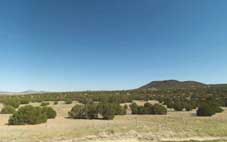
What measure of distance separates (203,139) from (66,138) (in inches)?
321

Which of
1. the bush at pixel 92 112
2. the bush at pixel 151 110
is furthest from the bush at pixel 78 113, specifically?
the bush at pixel 151 110

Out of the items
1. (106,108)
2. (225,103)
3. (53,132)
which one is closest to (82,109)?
(106,108)

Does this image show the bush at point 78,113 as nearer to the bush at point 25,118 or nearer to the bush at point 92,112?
the bush at point 92,112

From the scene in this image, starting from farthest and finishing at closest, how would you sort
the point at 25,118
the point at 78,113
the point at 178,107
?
1. the point at 178,107
2. the point at 78,113
3. the point at 25,118

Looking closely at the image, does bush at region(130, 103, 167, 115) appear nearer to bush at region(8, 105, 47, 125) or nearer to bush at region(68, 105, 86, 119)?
bush at region(68, 105, 86, 119)

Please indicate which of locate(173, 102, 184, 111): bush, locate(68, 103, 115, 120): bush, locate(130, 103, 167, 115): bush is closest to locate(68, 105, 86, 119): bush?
locate(68, 103, 115, 120): bush

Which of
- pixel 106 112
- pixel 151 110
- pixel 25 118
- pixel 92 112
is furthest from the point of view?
pixel 151 110

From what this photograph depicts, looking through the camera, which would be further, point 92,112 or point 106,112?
point 92,112

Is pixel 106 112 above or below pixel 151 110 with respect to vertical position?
below

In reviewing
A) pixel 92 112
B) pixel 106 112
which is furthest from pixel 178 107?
pixel 92 112

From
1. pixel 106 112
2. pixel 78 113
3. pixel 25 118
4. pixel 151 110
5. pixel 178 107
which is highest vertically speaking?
pixel 178 107

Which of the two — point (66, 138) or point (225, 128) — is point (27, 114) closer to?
point (66, 138)

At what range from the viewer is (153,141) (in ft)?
63.0

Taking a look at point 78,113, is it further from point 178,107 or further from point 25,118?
point 178,107
